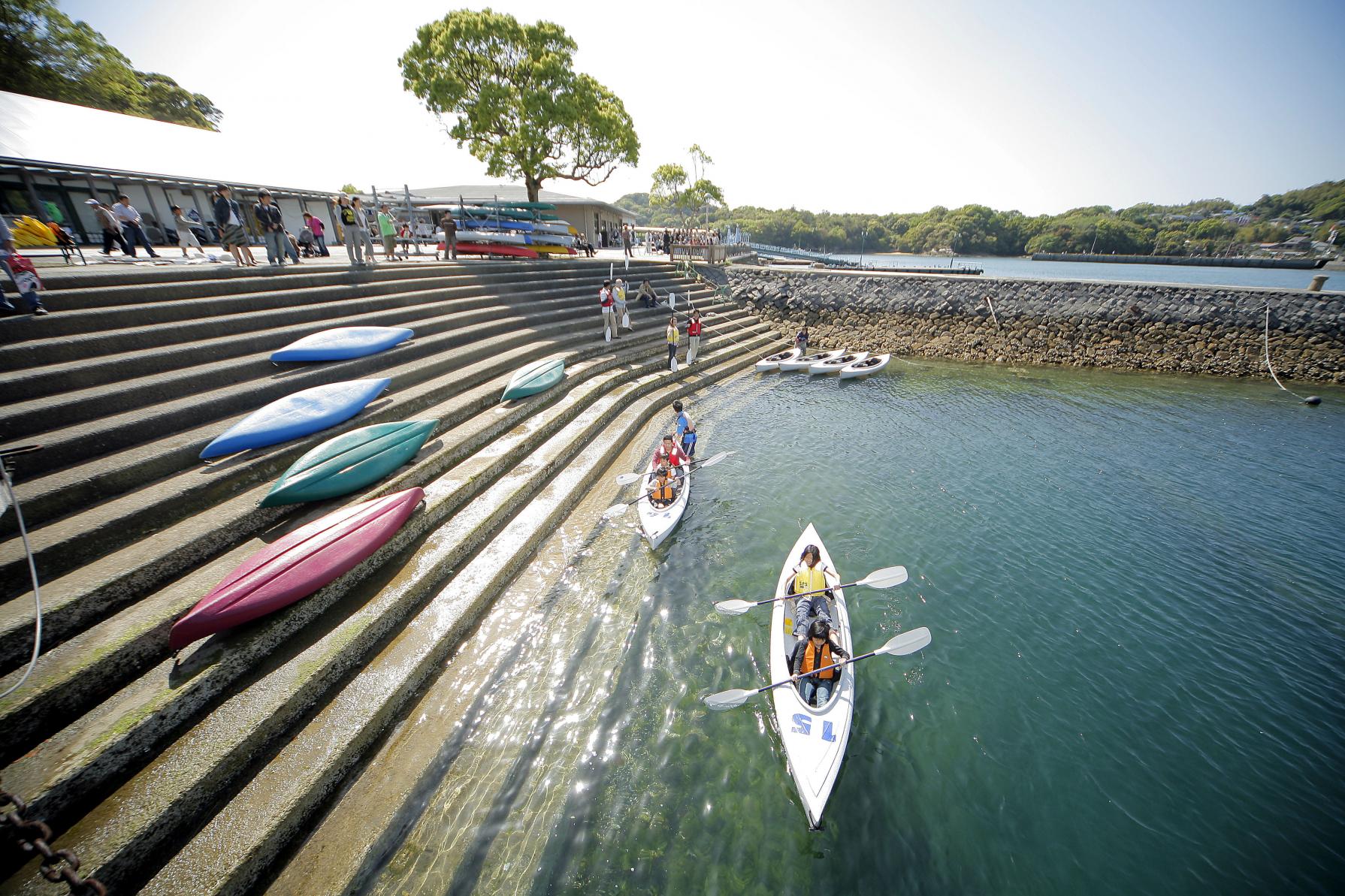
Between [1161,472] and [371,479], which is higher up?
[371,479]

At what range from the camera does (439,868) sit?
3939 millimetres

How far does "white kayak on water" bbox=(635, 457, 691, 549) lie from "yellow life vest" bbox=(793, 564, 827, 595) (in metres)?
2.42

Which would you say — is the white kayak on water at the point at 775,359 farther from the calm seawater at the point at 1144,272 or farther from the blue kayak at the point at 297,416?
the calm seawater at the point at 1144,272

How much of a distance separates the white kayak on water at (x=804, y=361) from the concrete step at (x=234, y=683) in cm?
1445

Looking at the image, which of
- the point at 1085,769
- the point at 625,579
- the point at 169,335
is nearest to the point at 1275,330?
the point at 1085,769

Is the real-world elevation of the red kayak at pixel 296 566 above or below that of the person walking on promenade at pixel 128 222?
below

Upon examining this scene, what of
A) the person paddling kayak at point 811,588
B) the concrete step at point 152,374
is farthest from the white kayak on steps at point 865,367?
the concrete step at point 152,374

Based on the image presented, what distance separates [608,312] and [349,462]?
9936mm

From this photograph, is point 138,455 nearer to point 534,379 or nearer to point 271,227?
point 534,379

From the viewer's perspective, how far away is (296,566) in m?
4.96

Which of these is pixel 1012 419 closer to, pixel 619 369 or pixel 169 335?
pixel 619 369

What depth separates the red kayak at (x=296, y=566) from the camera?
434 cm

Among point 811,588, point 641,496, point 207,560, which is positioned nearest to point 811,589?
point 811,588

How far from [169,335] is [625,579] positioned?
8337 mm
